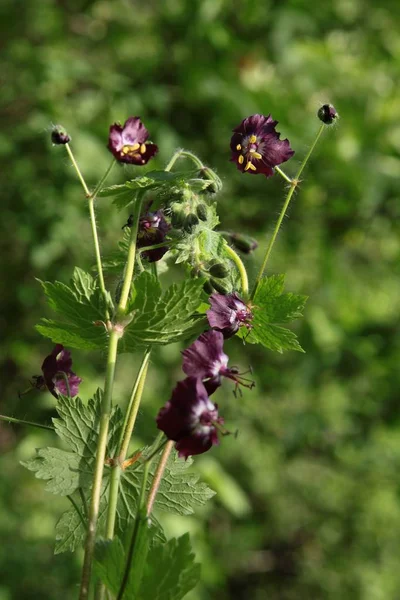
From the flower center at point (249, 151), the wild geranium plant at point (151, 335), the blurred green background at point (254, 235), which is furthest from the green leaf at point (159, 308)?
the blurred green background at point (254, 235)

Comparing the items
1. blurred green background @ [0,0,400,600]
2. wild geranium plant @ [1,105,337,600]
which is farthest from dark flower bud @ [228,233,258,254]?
blurred green background @ [0,0,400,600]

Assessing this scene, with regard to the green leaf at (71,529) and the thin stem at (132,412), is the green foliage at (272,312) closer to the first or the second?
the thin stem at (132,412)

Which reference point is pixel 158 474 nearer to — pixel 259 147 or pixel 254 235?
pixel 259 147

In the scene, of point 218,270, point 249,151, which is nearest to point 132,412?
point 218,270

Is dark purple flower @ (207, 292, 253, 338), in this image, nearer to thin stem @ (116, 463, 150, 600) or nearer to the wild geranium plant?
the wild geranium plant

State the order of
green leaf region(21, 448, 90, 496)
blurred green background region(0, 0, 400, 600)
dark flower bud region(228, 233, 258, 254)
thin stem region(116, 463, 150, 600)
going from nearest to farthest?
1. thin stem region(116, 463, 150, 600)
2. green leaf region(21, 448, 90, 496)
3. dark flower bud region(228, 233, 258, 254)
4. blurred green background region(0, 0, 400, 600)

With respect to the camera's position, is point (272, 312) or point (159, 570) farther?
point (272, 312)

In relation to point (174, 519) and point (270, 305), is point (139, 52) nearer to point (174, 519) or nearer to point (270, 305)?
point (174, 519)
